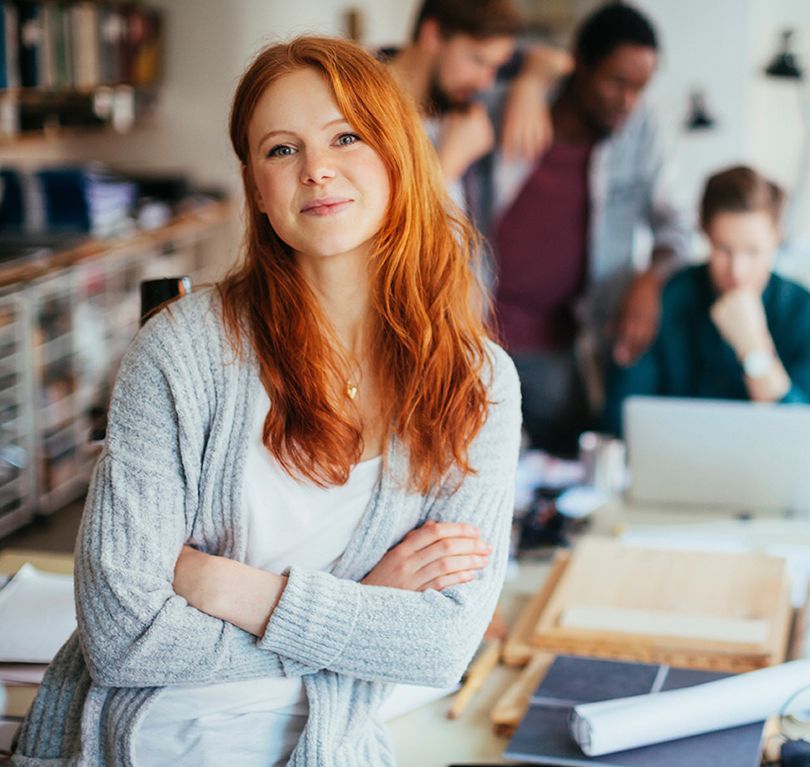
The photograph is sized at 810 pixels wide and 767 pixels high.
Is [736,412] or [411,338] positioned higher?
[411,338]

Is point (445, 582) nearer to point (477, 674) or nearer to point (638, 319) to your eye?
point (477, 674)

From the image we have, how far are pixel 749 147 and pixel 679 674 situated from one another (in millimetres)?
2670

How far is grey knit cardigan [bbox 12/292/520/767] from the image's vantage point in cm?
121

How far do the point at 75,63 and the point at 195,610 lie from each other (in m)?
3.61

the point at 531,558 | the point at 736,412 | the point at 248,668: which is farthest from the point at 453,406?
the point at 736,412

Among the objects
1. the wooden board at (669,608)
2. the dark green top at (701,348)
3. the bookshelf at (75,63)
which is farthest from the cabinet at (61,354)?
the wooden board at (669,608)

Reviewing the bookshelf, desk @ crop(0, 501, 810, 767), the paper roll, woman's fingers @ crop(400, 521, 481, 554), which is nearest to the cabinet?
the bookshelf

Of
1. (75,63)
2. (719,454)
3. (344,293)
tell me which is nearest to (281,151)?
(344,293)

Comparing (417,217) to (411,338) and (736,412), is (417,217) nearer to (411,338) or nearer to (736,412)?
(411,338)

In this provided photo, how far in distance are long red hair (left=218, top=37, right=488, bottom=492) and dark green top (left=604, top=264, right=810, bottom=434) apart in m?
1.66

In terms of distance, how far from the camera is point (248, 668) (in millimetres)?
1231

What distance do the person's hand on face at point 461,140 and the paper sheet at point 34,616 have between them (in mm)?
2273

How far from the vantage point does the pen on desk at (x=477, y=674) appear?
145cm

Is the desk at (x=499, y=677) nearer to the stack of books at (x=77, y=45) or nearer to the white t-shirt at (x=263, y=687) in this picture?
the white t-shirt at (x=263, y=687)
